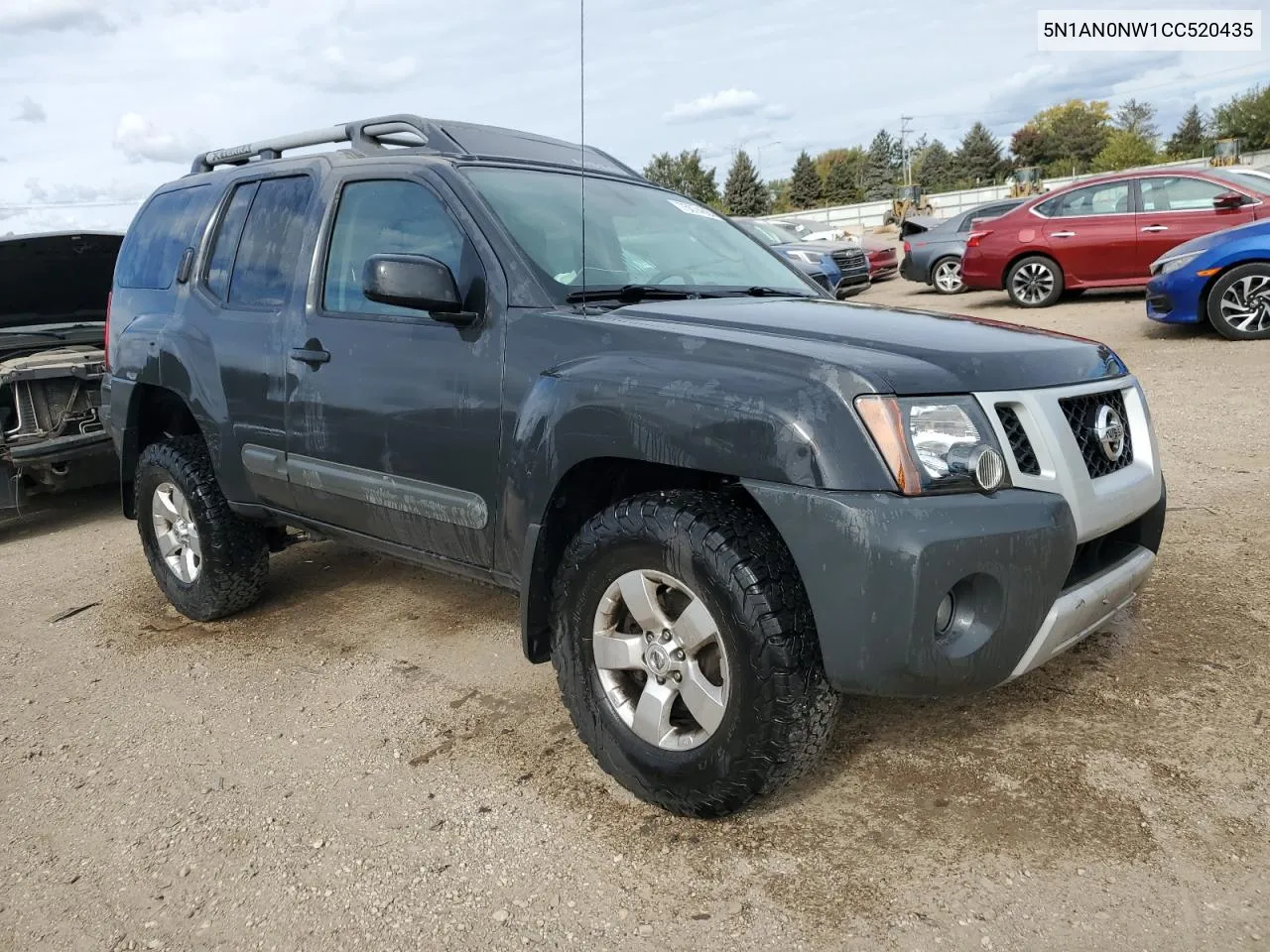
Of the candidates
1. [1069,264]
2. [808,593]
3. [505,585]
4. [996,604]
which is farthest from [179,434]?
[1069,264]

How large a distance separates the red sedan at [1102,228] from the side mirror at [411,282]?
1063cm

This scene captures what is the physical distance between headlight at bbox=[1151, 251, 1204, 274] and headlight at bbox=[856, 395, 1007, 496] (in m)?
8.03

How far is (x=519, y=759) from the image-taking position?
10.2ft

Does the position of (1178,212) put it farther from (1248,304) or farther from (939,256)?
(939,256)

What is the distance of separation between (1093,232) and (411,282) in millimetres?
11016

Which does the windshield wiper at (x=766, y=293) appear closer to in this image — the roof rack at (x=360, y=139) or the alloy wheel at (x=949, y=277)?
the roof rack at (x=360, y=139)

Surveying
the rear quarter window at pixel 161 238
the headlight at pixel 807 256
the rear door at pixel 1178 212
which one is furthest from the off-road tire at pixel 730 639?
the headlight at pixel 807 256

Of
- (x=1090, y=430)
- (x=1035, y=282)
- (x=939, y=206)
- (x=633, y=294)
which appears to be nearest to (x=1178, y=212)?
(x=1035, y=282)

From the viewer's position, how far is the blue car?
28.7 feet

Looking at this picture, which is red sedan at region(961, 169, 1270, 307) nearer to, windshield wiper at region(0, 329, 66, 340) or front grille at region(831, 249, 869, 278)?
front grille at region(831, 249, 869, 278)

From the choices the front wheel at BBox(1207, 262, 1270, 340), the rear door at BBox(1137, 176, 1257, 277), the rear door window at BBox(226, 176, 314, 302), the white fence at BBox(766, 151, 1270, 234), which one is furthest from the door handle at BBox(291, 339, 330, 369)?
the white fence at BBox(766, 151, 1270, 234)

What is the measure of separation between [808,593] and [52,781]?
2.48m

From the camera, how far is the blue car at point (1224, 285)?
28.7 ft

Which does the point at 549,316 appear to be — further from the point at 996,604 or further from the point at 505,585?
the point at 996,604
